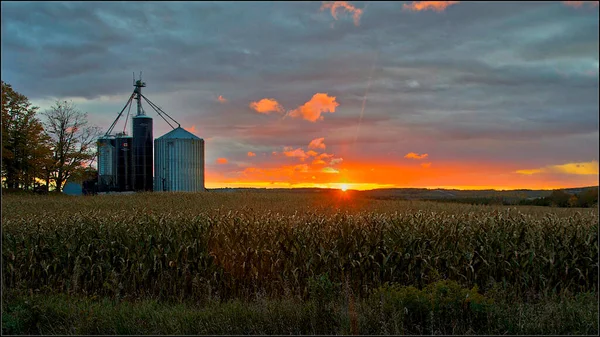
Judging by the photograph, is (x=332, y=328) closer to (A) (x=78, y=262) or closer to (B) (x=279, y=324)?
(B) (x=279, y=324)

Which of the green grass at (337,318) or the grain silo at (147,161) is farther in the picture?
the grain silo at (147,161)

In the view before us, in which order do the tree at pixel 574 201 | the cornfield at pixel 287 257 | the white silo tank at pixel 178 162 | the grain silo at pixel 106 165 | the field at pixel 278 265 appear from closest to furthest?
the field at pixel 278 265, the cornfield at pixel 287 257, the tree at pixel 574 201, the white silo tank at pixel 178 162, the grain silo at pixel 106 165

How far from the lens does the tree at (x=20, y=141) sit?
135 ft

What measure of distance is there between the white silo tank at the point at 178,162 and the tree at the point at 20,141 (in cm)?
970

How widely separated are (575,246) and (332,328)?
23.6 ft

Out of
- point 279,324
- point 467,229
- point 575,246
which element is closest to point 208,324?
point 279,324

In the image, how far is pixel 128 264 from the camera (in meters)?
11.2

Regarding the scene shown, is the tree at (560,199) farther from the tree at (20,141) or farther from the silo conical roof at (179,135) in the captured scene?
the tree at (20,141)

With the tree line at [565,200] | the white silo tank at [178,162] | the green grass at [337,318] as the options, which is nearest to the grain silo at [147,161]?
the white silo tank at [178,162]

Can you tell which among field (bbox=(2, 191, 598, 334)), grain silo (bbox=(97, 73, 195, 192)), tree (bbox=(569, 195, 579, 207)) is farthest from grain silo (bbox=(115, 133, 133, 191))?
tree (bbox=(569, 195, 579, 207))

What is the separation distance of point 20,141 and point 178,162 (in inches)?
522

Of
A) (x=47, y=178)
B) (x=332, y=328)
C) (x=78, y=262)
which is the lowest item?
(x=332, y=328)

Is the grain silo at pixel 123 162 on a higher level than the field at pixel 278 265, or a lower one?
higher

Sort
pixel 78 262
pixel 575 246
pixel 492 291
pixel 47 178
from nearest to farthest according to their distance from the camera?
pixel 492 291
pixel 78 262
pixel 575 246
pixel 47 178
